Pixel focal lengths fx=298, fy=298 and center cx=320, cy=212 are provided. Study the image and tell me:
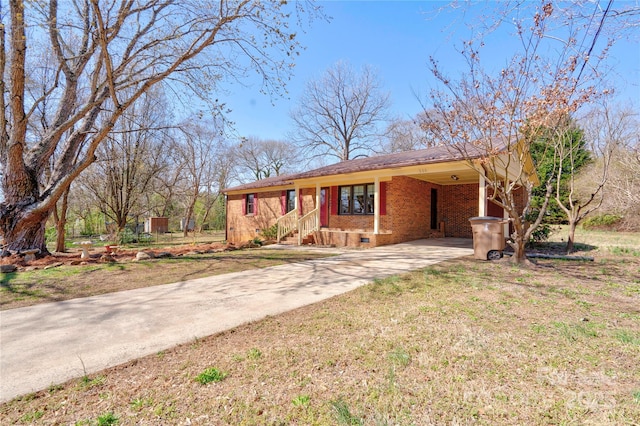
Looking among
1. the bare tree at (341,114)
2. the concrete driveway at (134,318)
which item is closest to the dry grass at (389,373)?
the concrete driveway at (134,318)

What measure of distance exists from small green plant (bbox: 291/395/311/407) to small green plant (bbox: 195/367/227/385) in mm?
652

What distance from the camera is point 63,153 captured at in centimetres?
904

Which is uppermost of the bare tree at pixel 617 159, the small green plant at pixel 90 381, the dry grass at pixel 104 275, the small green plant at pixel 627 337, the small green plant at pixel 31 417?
the bare tree at pixel 617 159

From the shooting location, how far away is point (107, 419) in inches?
73.4

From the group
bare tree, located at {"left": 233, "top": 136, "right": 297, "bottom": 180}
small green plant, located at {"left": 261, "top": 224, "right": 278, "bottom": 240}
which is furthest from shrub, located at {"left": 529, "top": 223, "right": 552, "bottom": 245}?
bare tree, located at {"left": 233, "top": 136, "right": 297, "bottom": 180}

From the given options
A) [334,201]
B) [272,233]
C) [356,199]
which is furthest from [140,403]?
[272,233]

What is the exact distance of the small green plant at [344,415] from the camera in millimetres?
1790

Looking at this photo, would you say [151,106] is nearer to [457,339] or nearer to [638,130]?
[457,339]

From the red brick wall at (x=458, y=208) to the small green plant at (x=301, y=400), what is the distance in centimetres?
1296

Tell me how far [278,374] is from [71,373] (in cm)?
170

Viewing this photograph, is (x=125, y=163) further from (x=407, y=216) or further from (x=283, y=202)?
(x=407, y=216)

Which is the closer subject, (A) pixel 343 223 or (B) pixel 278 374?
(B) pixel 278 374

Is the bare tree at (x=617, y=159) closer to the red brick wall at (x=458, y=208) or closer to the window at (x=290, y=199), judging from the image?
the red brick wall at (x=458, y=208)

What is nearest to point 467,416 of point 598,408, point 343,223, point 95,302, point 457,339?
point 598,408
